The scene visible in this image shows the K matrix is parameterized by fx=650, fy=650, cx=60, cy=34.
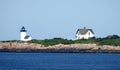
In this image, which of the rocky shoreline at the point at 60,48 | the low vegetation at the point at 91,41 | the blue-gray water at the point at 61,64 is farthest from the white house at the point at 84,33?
the blue-gray water at the point at 61,64

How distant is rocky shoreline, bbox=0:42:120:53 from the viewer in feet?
398

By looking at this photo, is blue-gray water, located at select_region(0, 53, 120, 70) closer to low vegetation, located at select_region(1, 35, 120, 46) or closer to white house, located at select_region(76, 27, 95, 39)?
low vegetation, located at select_region(1, 35, 120, 46)

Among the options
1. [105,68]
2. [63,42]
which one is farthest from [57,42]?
[105,68]

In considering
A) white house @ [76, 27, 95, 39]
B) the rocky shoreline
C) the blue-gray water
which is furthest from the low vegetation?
white house @ [76, 27, 95, 39]

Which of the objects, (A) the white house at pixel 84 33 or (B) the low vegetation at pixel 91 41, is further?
(A) the white house at pixel 84 33

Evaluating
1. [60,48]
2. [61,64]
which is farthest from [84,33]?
[61,64]

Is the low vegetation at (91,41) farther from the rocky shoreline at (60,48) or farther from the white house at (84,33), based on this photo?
the white house at (84,33)

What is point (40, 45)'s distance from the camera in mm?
128500

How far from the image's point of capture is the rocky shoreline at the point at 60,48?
121387 millimetres

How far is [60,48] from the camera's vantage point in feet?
416

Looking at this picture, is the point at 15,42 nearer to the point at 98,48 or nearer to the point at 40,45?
the point at 40,45

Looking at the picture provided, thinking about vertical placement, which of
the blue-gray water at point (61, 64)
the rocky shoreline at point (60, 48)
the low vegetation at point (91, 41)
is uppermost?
the low vegetation at point (91, 41)

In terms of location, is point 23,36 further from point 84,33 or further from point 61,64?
Answer: point 61,64

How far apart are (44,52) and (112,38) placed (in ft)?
45.6
